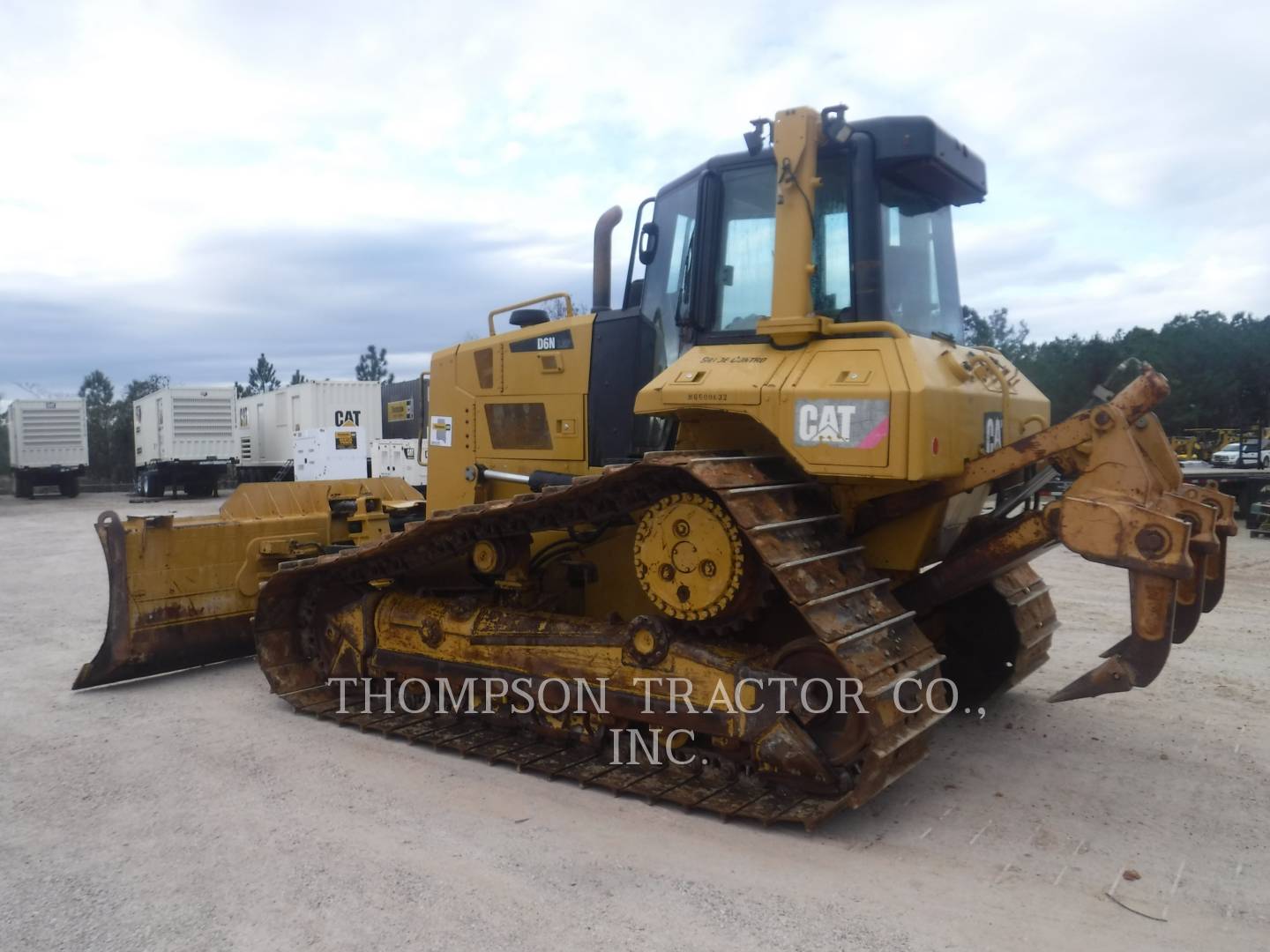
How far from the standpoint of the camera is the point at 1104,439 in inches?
165

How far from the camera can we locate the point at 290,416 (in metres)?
27.4

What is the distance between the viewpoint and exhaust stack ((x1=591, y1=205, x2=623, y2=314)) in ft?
20.1

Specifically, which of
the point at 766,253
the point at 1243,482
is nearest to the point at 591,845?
the point at 766,253

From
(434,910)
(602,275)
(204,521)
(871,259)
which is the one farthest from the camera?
(204,521)

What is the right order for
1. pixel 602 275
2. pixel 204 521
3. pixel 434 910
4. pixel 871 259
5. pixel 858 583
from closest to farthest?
pixel 434 910 → pixel 858 583 → pixel 871 259 → pixel 602 275 → pixel 204 521

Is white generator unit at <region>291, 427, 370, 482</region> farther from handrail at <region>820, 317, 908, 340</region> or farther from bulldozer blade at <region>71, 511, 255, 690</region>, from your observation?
handrail at <region>820, 317, 908, 340</region>

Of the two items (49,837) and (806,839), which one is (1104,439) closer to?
(806,839)

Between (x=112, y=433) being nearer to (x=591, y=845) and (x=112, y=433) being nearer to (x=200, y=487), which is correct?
(x=200, y=487)

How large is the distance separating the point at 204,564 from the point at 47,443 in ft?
85.3

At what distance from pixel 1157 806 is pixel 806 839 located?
1780 millimetres

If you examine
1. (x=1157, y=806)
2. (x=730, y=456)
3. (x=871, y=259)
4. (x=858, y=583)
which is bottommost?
(x=1157, y=806)

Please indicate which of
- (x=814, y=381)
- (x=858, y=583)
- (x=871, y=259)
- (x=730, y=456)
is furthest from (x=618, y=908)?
(x=871, y=259)

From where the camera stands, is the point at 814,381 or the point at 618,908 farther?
the point at 814,381

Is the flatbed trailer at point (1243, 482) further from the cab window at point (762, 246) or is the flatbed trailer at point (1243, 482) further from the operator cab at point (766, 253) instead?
the cab window at point (762, 246)
